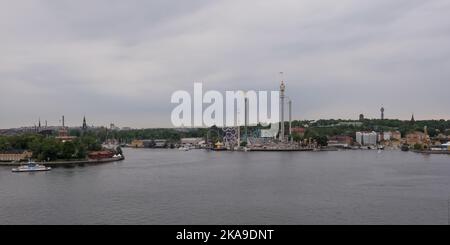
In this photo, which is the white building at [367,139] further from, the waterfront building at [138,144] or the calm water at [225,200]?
the calm water at [225,200]

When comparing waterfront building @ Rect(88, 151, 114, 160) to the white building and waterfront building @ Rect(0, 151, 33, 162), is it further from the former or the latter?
the white building

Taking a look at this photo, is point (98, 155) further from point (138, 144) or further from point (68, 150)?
point (138, 144)

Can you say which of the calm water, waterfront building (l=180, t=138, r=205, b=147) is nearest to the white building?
waterfront building (l=180, t=138, r=205, b=147)

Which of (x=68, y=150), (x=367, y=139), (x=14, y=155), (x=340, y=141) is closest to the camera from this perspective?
(x=68, y=150)

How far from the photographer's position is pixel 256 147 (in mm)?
34844

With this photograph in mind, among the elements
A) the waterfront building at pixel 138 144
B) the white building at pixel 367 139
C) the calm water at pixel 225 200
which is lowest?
the calm water at pixel 225 200

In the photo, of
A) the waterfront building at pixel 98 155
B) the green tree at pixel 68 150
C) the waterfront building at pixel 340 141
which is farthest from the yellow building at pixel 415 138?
the green tree at pixel 68 150

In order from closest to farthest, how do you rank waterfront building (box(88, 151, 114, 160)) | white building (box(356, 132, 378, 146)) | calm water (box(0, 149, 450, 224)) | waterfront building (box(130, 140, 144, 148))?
calm water (box(0, 149, 450, 224))
waterfront building (box(88, 151, 114, 160))
white building (box(356, 132, 378, 146))
waterfront building (box(130, 140, 144, 148))

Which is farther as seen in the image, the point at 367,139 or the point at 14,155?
the point at 367,139

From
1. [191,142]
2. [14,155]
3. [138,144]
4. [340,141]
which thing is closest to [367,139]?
[340,141]

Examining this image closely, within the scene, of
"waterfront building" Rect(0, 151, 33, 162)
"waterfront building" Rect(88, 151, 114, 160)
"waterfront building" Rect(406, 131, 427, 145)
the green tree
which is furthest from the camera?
"waterfront building" Rect(406, 131, 427, 145)

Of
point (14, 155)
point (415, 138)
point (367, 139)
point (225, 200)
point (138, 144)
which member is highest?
point (415, 138)
